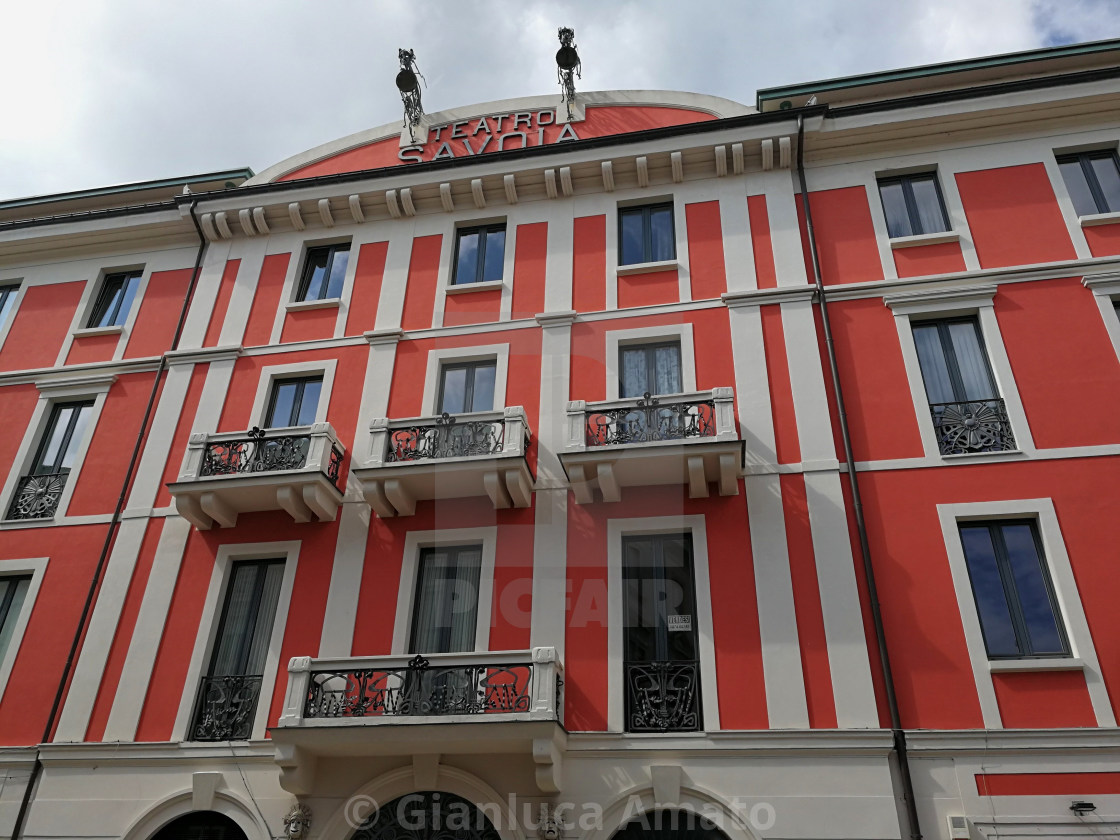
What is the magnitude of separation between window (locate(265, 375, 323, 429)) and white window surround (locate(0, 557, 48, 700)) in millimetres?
4627

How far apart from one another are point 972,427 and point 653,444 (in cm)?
494

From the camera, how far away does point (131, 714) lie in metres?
12.7

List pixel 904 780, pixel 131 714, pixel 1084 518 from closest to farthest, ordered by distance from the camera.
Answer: pixel 904 780, pixel 1084 518, pixel 131 714

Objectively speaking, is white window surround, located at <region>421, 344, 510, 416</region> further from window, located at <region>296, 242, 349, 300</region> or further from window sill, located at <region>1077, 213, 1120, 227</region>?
window sill, located at <region>1077, 213, 1120, 227</region>

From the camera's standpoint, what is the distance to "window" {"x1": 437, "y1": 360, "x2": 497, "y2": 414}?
14.8 metres

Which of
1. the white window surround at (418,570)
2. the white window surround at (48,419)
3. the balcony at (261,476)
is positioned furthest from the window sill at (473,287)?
the white window surround at (48,419)

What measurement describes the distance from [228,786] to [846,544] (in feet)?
31.6

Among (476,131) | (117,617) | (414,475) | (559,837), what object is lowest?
(559,837)

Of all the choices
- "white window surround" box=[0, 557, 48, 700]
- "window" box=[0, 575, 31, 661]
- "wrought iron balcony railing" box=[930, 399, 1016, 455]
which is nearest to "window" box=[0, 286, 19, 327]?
"white window surround" box=[0, 557, 48, 700]

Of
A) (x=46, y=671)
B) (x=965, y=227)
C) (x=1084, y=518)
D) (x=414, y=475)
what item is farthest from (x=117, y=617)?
(x=965, y=227)

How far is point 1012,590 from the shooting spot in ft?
37.3

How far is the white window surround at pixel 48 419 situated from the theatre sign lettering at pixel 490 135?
797cm

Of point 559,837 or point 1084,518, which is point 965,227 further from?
point 559,837

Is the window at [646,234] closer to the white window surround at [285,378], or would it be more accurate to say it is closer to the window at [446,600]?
the white window surround at [285,378]
